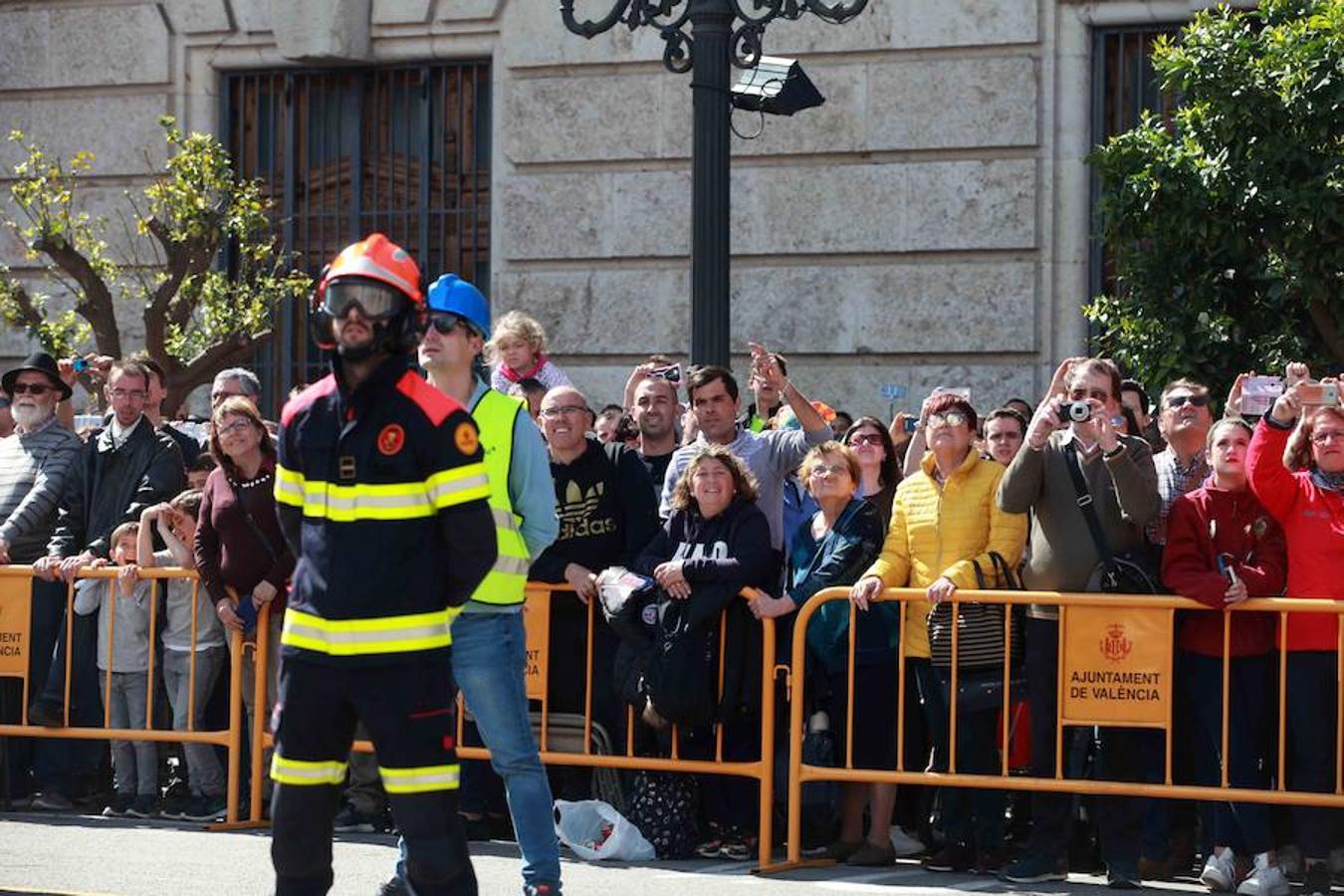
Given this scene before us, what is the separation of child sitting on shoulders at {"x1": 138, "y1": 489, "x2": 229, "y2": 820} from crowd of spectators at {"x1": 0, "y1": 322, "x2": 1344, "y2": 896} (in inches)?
0.5

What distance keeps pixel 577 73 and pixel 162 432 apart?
6445 mm

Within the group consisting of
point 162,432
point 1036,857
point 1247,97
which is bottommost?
point 1036,857

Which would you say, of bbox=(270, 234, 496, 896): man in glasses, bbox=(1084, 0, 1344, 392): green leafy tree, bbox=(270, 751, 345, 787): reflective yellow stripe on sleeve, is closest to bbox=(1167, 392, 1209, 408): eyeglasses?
bbox=(1084, 0, 1344, 392): green leafy tree

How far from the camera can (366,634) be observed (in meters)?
6.79

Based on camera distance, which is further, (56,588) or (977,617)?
(56,588)

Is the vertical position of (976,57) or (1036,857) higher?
(976,57)

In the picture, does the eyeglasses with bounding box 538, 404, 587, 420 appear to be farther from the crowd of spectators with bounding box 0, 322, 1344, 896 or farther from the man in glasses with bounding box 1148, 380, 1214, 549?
the man in glasses with bounding box 1148, 380, 1214, 549

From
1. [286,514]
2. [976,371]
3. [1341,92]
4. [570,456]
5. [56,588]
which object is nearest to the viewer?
[286,514]

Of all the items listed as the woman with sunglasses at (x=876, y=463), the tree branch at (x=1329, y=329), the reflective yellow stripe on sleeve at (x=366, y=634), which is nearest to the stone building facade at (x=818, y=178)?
the tree branch at (x=1329, y=329)

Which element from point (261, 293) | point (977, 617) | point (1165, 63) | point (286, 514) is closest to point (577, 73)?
point (261, 293)

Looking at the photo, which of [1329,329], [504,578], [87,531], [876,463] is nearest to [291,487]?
[504,578]

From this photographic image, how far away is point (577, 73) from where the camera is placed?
17.8 metres

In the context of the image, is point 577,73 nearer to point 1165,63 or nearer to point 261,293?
point 261,293

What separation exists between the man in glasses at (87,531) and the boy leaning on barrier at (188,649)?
1.42 ft
